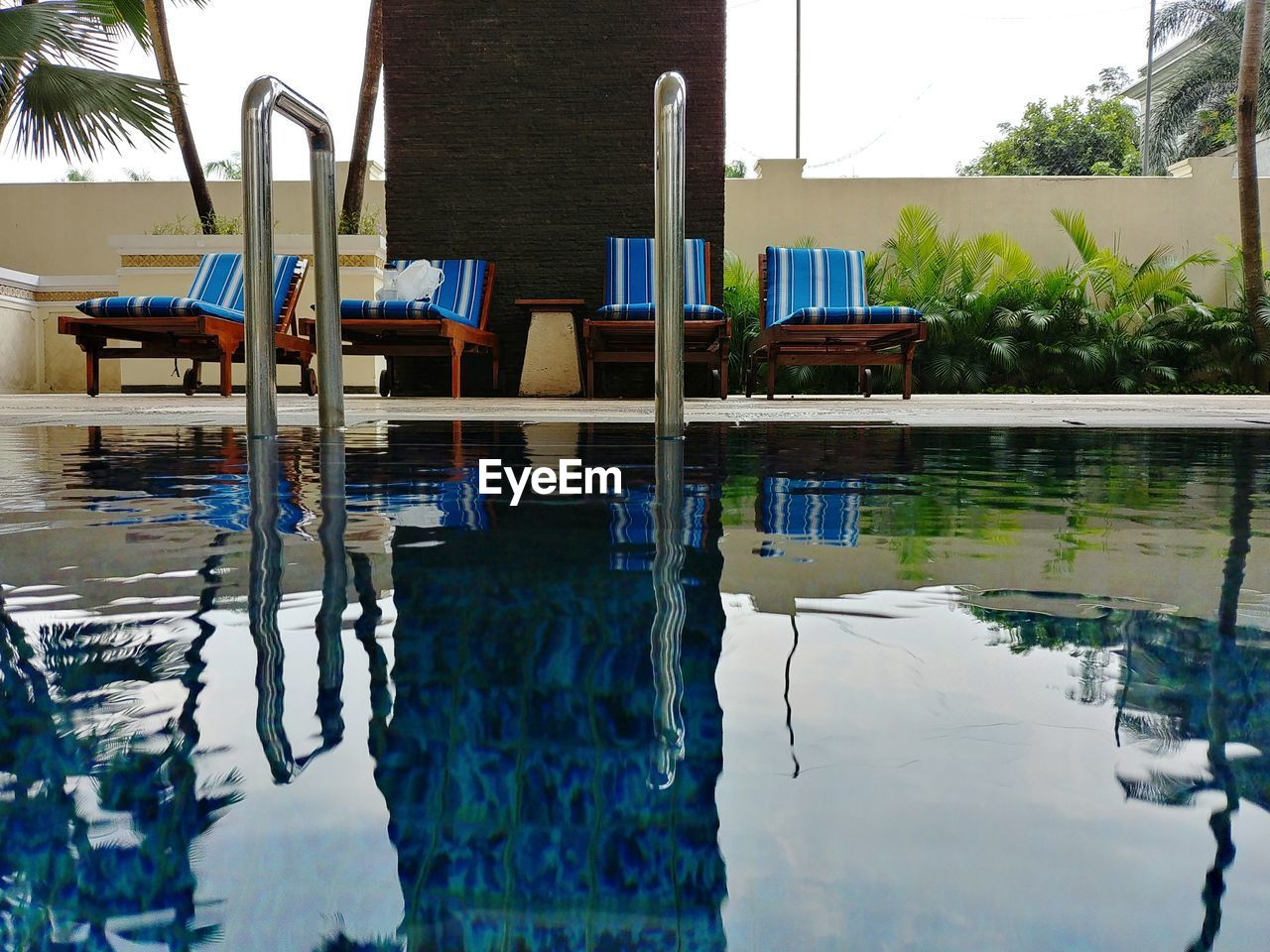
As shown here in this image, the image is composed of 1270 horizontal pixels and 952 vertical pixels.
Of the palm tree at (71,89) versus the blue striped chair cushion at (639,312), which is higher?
the palm tree at (71,89)

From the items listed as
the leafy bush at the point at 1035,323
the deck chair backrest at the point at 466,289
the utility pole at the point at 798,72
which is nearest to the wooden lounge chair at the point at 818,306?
the deck chair backrest at the point at 466,289

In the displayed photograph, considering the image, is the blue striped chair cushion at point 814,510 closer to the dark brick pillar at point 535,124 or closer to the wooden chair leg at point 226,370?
the wooden chair leg at point 226,370

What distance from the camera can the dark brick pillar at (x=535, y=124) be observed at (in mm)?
7094

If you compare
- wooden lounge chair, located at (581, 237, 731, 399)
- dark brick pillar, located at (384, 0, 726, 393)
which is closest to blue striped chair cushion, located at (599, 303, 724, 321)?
wooden lounge chair, located at (581, 237, 731, 399)

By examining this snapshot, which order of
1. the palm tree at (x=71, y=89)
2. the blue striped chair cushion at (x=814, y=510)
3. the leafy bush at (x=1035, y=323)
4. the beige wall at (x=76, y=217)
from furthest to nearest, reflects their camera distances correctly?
1. the beige wall at (x=76, y=217)
2. the leafy bush at (x=1035, y=323)
3. the palm tree at (x=71, y=89)
4. the blue striped chair cushion at (x=814, y=510)

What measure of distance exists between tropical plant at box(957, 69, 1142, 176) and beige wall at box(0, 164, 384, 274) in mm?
22246

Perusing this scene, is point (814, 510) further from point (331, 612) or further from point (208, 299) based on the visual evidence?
point (208, 299)

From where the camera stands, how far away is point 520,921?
0.26 m

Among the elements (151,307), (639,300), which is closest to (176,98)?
(151,307)

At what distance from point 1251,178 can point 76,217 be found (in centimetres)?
1417

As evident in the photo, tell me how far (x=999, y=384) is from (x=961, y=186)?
317 centimetres

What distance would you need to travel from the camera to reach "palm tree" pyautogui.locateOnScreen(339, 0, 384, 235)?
8836mm

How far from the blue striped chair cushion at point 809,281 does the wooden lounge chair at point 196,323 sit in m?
3.23

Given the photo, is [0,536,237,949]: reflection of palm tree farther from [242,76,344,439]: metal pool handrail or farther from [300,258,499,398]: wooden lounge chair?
[300,258,499,398]: wooden lounge chair
